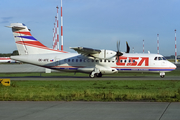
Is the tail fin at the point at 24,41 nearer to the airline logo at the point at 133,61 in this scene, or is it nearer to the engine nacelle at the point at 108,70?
the engine nacelle at the point at 108,70

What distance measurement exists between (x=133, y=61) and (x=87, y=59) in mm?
5940

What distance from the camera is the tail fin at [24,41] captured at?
32250mm

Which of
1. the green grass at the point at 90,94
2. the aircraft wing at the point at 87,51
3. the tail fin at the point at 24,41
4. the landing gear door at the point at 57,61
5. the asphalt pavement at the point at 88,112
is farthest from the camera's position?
the tail fin at the point at 24,41

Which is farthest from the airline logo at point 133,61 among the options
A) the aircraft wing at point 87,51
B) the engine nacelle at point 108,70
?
the aircraft wing at point 87,51

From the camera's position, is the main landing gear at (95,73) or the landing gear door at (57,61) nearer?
the main landing gear at (95,73)

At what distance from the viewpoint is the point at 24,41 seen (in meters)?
32.3

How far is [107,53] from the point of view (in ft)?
100

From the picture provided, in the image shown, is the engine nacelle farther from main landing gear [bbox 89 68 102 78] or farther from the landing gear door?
the landing gear door

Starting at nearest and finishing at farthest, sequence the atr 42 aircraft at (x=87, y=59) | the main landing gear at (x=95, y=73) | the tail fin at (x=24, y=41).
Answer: the atr 42 aircraft at (x=87, y=59) < the main landing gear at (x=95, y=73) < the tail fin at (x=24, y=41)

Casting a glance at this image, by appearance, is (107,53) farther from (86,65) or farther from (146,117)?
(146,117)

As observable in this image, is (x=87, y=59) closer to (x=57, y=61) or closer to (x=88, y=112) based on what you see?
(x=57, y=61)

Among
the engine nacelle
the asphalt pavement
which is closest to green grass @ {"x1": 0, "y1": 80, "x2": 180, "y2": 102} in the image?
the asphalt pavement

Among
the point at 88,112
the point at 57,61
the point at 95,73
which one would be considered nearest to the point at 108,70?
the point at 95,73

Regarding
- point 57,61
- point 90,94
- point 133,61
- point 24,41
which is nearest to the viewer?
point 90,94
